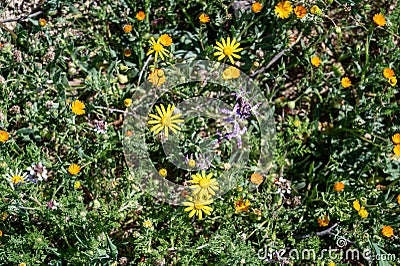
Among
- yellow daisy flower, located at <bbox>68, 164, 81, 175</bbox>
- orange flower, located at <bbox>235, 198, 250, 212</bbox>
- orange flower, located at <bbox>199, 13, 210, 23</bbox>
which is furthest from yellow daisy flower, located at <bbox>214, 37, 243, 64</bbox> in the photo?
yellow daisy flower, located at <bbox>68, 164, 81, 175</bbox>

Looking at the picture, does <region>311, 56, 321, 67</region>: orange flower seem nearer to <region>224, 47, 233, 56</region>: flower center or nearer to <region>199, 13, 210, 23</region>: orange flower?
<region>224, 47, 233, 56</region>: flower center

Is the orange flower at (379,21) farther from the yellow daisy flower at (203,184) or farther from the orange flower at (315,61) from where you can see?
the yellow daisy flower at (203,184)

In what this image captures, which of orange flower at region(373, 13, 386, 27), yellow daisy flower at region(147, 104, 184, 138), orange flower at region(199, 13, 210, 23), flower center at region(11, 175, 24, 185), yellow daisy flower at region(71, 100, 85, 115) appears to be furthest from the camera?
orange flower at region(373, 13, 386, 27)

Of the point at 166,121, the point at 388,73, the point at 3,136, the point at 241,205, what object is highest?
the point at 388,73

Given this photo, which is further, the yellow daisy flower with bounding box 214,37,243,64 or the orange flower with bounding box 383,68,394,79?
the orange flower with bounding box 383,68,394,79

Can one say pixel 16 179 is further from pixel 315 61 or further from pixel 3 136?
pixel 315 61

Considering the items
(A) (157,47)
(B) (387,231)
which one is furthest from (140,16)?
(B) (387,231)

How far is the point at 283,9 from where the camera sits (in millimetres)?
3727

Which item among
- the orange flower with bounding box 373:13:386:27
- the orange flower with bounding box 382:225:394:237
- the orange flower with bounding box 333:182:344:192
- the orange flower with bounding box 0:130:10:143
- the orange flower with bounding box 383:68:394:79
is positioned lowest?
the orange flower with bounding box 382:225:394:237

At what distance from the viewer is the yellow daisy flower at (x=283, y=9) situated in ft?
12.2

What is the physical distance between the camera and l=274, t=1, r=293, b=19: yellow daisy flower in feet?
12.2

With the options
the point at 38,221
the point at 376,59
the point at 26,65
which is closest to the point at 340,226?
the point at 376,59

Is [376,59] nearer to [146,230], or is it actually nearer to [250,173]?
[250,173]

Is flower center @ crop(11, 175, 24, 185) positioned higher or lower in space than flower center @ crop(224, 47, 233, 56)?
lower
